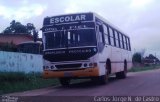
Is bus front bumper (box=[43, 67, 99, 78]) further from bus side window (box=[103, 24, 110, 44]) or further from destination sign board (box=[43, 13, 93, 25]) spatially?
bus side window (box=[103, 24, 110, 44])

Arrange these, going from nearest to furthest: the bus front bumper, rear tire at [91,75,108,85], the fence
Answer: the bus front bumper < rear tire at [91,75,108,85] < the fence

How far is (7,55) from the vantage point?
81.1 feet

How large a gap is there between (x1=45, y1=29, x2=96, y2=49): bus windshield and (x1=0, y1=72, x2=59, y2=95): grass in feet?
9.13

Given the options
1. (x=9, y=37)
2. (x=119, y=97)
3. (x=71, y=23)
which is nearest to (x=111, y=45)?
(x=71, y=23)

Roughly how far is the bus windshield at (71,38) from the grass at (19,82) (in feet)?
9.13

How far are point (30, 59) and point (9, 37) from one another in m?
26.8

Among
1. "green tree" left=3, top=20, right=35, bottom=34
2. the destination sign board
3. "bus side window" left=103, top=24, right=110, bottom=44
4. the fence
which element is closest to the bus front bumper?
the destination sign board

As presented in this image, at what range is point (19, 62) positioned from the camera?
1033 inches

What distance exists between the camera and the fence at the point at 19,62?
80.2 feet

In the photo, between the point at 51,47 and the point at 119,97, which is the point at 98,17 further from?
the point at 119,97

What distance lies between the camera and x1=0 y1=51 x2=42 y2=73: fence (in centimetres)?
2443

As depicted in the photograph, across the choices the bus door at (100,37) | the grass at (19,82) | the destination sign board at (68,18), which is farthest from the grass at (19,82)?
the bus door at (100,37)

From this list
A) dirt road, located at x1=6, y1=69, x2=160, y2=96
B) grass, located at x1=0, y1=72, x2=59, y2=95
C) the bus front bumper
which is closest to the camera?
dirt road, located at x1=6, y1=69, x2=160, y2=96

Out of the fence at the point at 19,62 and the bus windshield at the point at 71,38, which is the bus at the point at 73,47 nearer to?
the bus windshield at the point at 71,38
